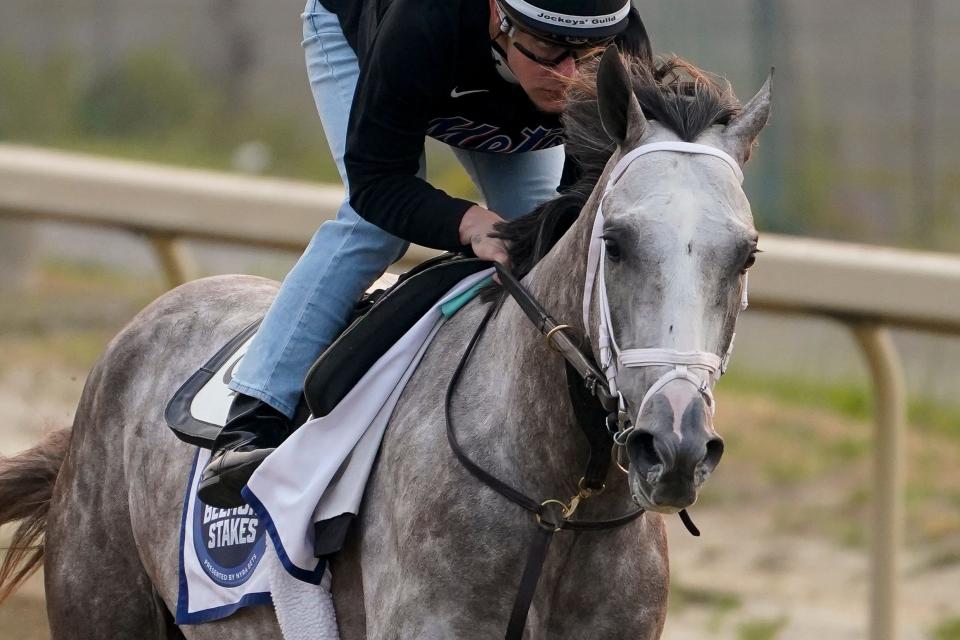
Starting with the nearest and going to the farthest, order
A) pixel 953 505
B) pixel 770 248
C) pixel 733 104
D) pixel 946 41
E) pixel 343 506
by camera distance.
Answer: pixel 733 104, pixel 343 506, pixel 770 248, pixel 953 505, pixel 946 41

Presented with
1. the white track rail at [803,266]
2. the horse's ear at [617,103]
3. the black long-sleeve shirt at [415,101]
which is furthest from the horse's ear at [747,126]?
the white track rail at [803,266]

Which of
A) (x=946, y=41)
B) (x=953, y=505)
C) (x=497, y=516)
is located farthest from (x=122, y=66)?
(x=497, y=516)

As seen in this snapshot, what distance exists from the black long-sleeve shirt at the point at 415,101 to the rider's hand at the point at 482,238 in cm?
2

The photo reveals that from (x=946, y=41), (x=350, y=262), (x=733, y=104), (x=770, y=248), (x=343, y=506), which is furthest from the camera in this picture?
(x=946, y=41)

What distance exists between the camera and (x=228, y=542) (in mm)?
3695

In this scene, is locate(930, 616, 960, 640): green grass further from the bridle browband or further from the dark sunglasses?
the dark sunglasses

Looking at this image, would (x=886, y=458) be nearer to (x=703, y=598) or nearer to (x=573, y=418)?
(x=703, y=598)

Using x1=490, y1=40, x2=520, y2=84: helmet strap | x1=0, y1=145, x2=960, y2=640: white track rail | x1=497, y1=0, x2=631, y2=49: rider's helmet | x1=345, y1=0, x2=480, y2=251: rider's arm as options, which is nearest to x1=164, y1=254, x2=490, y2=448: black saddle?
x1=345, y1=0, x2=480, y2=251: rider's arm

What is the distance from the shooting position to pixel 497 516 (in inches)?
120

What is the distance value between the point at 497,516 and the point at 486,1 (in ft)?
3.57

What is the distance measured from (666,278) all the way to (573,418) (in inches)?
19.3

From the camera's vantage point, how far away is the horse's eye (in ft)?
8.89

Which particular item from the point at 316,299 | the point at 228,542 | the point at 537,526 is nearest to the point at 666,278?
the point at 537,526

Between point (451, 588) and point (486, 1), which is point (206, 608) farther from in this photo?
point (486, 1)
